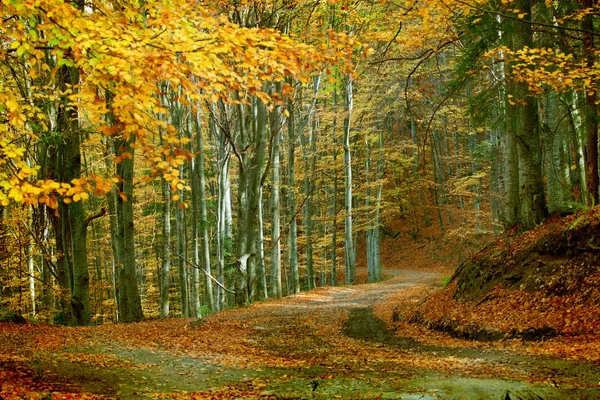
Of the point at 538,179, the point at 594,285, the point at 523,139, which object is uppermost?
the point at 523,139

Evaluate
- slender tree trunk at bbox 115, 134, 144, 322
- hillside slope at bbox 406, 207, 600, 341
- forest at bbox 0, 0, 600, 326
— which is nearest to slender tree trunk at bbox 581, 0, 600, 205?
forest at bbox 0, 0, 600, 326

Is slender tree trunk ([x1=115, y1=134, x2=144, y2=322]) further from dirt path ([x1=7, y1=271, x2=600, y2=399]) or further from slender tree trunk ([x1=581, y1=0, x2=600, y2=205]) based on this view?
slender tree trunk ([x1=581, y1=0, x2=600, y2=205])

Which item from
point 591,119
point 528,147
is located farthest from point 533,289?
point 591,119

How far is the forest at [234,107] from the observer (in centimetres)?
486

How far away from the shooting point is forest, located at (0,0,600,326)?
4.86 m

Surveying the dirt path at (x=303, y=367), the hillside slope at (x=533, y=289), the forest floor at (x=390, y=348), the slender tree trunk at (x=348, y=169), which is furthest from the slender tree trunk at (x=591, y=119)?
the slender tree trunk at (x=348, y=169)

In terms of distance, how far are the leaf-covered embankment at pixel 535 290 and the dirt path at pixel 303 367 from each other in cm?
90

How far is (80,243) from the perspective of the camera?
11.7 metres

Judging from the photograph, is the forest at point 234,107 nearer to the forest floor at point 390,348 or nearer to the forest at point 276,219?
the forest at point 276,219

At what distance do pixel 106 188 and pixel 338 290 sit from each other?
15.8 m

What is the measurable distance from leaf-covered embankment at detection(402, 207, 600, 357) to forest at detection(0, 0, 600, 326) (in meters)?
1.01

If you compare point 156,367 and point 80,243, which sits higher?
point 80,243

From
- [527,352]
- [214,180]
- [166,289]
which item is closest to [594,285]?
[527,352]

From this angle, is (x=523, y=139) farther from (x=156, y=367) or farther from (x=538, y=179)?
(x=156, y=367)
